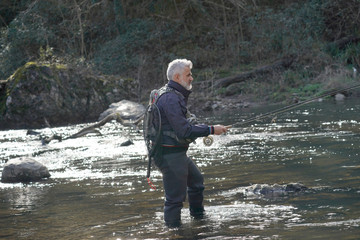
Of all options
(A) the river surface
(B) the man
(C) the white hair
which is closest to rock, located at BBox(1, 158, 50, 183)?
(A) the river surface

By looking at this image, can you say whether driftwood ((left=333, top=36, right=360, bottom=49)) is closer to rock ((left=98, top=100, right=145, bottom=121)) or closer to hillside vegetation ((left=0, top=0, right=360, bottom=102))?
hillside vegetation ((left=0, top=0, right=360, bottom=102))

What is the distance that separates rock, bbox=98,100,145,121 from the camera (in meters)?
19.3

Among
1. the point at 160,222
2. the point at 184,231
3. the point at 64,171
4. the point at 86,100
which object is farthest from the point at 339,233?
the point at 86,100

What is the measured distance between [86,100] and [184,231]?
15874 mm

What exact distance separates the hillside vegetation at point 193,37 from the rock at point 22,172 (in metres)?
12.8

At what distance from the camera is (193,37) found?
28188 mm

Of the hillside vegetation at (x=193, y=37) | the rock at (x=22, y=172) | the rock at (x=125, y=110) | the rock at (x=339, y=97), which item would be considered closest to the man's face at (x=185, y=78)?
the rock at (x=22, y=172)

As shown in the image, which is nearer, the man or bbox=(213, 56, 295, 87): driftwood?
the man

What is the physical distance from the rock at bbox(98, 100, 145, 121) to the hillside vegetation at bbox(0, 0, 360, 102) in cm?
295

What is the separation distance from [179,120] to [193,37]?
892 inches

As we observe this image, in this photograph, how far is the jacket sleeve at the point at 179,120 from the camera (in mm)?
5828

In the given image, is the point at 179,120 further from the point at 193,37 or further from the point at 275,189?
the point at 193,37

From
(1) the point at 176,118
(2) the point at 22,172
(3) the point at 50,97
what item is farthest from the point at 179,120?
(3) the point at 50,97

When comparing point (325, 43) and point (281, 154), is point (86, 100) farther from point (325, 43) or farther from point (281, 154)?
point (281, 154)
